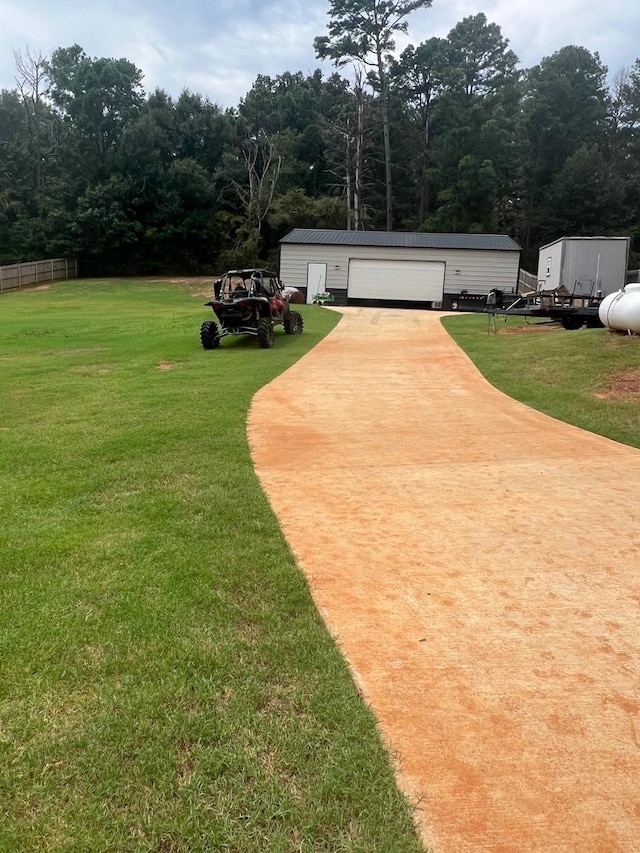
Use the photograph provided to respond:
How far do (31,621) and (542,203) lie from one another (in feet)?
178

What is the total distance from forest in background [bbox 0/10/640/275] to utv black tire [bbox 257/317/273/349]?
28678 mm

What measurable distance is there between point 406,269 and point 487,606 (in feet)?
99.8

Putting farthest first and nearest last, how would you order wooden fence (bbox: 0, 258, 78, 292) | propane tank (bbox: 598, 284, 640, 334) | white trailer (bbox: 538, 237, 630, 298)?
1. wooden fence (bbox: 0, 258, 78, 292)
2. white trailer (bbox: 538, 237, 630, 298)
3. propane tank (bbox: 598, 284, 640, 334)

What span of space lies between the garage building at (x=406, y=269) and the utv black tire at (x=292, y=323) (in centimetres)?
1485

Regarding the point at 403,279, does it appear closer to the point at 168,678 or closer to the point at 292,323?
the point at 292,323

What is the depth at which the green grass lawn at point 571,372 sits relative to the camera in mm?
8086

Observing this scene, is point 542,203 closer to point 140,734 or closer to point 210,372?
Answer: point 210,372

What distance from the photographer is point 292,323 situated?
17969 millimetres

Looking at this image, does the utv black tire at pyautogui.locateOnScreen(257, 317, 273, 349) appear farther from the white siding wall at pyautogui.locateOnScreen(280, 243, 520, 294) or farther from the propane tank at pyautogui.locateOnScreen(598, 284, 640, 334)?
the white siding wall at pyautogui.locateOnScreen(280, 243, 520, 294)

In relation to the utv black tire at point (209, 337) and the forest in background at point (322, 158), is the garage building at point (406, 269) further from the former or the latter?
the utv black tire at point (209, 337)

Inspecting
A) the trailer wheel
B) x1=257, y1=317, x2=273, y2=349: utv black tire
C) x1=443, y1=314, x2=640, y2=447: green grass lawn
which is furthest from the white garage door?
x1=257, y1=317, x2=273, y2=349: utv black tire

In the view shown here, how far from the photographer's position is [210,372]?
38.2 feet

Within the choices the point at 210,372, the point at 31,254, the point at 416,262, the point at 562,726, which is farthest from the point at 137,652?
the point at 31,254

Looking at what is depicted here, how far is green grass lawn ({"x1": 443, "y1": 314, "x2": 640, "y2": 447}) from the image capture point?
8086 millimetres
